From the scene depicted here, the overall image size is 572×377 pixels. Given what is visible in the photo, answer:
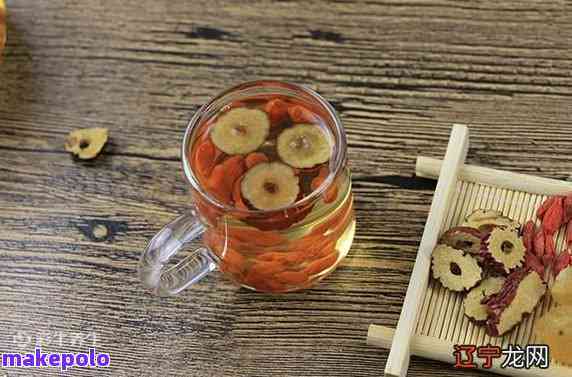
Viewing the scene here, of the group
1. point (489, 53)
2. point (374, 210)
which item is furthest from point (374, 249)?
point (489, 53)

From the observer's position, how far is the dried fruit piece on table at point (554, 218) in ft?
2.95

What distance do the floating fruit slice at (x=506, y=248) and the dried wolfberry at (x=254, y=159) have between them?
25cm

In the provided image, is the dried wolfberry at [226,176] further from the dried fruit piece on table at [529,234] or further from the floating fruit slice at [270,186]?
the dried fruit piece on table at [529,234]

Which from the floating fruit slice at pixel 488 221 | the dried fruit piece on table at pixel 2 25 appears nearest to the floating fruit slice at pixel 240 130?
the floating fruit slice at pixel 488 221

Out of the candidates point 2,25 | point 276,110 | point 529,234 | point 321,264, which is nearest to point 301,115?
point 276,110

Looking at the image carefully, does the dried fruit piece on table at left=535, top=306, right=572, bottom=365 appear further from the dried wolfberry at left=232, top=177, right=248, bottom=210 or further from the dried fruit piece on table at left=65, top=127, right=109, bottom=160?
the dried fruit piece on table at left=65, top=127, right=109, bottom=160

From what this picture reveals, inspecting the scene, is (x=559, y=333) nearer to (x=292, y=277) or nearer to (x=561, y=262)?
(x=561, y=262)

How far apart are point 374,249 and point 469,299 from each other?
138 millimetres

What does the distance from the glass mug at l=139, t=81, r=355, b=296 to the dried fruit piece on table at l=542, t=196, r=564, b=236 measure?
0.20 metres

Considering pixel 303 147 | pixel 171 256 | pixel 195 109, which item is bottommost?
pixel 171 256

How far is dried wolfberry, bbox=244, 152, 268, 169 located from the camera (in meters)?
0.84

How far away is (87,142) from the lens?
41.9 inches

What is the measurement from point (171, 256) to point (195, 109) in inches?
10.8

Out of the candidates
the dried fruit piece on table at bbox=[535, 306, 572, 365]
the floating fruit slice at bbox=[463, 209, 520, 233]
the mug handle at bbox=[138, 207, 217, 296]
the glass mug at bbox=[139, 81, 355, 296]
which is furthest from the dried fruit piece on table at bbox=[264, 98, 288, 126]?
the dried fruit piece on table at bbox=[535, 306, 572, 365]
